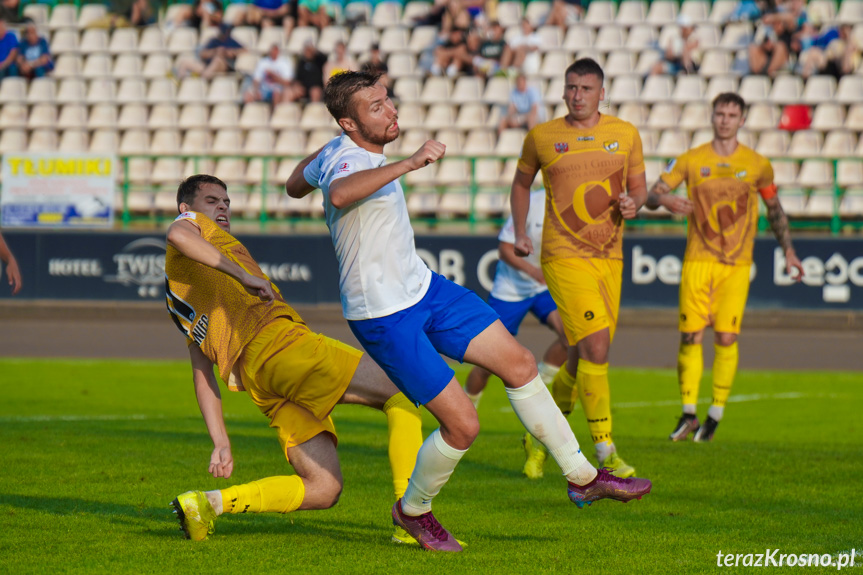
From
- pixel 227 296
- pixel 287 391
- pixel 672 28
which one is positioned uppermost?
pixel 672 28

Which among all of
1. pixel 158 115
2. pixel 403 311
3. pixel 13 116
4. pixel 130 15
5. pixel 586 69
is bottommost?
pixel 13 116

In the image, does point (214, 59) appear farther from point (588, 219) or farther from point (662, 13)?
point (588, 219)

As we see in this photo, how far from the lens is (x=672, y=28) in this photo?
23438 millimetres

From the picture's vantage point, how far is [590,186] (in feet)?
24.8

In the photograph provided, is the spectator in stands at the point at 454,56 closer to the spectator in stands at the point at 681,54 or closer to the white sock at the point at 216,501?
the spectator in stands at the point at 681,54

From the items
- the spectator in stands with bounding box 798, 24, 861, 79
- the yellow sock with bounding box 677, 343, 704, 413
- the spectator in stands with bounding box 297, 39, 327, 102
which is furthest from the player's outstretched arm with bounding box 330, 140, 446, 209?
the spectator in stands with bounding box 297, 39, 327, 102

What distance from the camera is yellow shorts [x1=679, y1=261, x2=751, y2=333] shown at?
9.62 m

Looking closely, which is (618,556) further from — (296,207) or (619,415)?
(296,207)

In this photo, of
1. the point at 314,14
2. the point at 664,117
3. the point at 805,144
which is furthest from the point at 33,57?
the point at 805,144

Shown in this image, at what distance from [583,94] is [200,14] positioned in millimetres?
20535

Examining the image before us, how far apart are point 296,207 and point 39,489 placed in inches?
624

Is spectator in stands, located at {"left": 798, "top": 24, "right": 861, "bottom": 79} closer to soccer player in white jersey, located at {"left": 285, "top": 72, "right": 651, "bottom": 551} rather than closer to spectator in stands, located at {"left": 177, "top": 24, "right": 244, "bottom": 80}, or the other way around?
spectator in stands, located at {"left": 177, "top": 24, "right": 244, "bottom": 80}

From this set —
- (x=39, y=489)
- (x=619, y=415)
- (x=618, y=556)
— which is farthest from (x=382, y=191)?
(x=619, y=415)

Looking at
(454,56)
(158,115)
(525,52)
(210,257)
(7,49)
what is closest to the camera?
(210,257)
